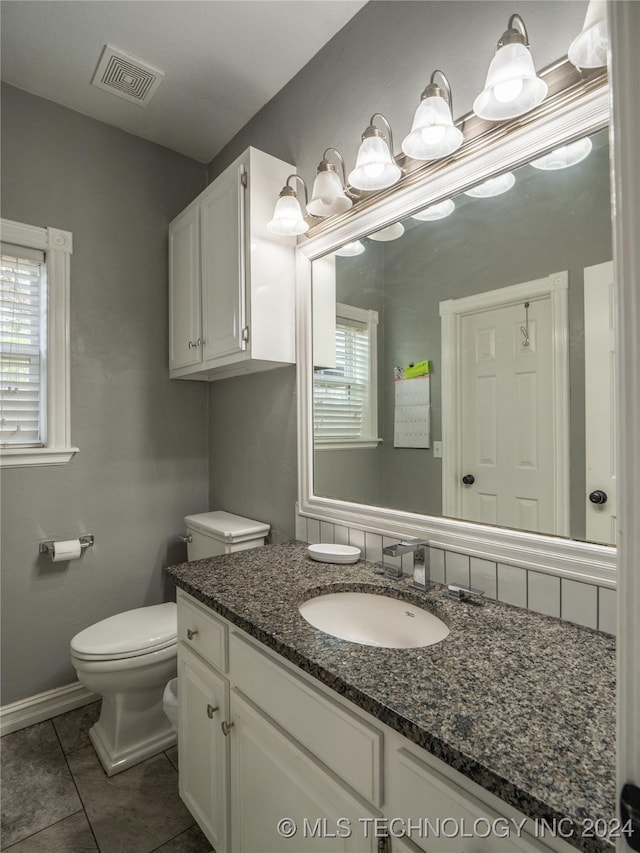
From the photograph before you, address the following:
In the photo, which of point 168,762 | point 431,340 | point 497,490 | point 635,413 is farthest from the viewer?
point 168,762

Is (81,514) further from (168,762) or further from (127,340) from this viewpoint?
(168,762)

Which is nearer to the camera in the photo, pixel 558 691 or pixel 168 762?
pixel 558 691

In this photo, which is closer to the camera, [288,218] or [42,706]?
[288,218]

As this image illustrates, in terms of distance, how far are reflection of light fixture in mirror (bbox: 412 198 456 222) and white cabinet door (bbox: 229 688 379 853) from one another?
1406 mm

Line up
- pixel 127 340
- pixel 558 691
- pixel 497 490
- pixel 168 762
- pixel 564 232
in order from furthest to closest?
pixel 127 340 → pixel 168 762 → pixel 497 490 → pixel 564 232 → pixel 558 691

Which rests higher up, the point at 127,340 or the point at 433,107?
the point at 433,107

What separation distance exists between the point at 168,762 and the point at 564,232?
225 cm

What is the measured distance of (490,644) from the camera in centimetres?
91

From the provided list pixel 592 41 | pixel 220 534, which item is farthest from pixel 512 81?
pixel 220 534

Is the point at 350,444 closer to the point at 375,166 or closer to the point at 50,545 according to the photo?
the point at 375,166

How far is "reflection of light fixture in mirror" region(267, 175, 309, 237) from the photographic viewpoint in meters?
1.58

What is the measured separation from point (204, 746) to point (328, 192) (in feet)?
5.78

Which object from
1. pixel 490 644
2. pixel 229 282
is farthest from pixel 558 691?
pixel 229 282

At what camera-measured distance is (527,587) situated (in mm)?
1080
